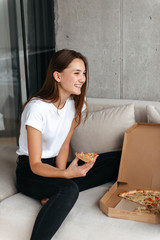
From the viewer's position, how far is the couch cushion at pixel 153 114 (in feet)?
6.52

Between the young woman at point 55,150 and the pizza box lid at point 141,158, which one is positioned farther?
the pizza box lid at point 141,158

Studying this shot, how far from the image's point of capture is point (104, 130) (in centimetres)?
208

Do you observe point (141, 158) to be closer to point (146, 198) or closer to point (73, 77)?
point (146, 198)

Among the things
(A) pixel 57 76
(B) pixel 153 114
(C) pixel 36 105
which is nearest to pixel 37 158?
(C) pixel 36 105

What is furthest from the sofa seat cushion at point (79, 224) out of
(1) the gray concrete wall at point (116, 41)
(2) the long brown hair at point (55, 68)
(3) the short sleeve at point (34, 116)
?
(1) the gray concrete wall at point (116, 41)

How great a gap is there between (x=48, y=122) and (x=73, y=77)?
279 mm

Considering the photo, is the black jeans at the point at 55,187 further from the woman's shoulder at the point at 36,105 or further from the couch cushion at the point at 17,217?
the woman's shoulder at the point at 36,105

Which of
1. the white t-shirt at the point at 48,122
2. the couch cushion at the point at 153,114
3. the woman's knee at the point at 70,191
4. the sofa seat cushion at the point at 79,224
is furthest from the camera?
the couch cushion at the point at 153,114

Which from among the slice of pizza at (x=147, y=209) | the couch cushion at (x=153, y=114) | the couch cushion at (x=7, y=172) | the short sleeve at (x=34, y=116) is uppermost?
the short sleeve at (x=34, y=116)

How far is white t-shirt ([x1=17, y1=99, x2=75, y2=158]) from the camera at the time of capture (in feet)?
5.36

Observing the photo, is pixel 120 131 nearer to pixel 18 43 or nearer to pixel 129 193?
pixel 129 193

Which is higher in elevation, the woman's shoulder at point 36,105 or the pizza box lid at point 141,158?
the woman's shoulder at point 36,105

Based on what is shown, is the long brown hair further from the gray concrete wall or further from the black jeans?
the gray concrete wall

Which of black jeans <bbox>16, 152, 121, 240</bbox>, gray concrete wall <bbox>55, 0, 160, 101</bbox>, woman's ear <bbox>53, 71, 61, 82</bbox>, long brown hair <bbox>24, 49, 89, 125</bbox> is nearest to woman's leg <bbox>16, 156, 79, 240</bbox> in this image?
black jeans <bbox>16, 152, 121, 240</bbox>
